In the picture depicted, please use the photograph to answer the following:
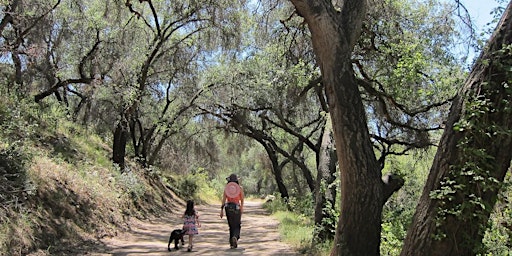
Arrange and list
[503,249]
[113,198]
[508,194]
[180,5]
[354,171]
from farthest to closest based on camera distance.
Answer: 1. [180,5]
2. [113,198]
3. [508,194]
4. [503,249]
5. [354,171]

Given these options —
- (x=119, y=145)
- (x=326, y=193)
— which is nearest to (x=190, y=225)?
(x=326, y=193)

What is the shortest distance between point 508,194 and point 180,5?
39.0 feet

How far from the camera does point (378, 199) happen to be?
17.6ft

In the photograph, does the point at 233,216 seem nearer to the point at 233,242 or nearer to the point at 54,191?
the point at 233,242

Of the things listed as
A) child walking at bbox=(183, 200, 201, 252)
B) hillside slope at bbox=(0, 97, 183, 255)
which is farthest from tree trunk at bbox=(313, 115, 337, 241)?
hillside slope at bbox=(0, 97, 183, 255)

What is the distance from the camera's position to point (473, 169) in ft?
13.6

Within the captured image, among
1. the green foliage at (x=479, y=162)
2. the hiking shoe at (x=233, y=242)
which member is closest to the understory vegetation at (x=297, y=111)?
the green foliage at (x=479, y=162)

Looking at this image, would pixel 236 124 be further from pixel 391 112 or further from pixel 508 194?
pixel 508 194

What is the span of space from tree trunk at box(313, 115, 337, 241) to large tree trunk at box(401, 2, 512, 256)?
391 cm

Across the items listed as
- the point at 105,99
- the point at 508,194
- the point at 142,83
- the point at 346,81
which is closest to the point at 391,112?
the point at 508,194

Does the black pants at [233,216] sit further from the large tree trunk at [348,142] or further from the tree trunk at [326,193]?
the large tree trunk at [348,142]

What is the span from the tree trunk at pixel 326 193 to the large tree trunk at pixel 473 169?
3.91 m

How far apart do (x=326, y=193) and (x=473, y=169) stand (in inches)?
181

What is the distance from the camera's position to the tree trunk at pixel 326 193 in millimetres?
8328
